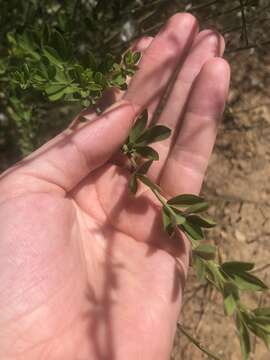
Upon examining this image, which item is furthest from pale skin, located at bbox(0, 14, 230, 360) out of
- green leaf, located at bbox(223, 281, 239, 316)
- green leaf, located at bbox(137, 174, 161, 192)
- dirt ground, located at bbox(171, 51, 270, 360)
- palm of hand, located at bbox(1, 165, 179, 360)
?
dirt ground, located at bbox(171, 51, 270, 360)

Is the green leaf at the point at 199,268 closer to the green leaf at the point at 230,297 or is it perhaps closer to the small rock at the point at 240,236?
the green leaf at the point at 230,297

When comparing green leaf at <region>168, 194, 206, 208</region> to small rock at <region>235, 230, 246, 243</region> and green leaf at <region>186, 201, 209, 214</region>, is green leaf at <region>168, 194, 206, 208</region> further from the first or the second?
small rock at <region>235, 230, 246, 243</region>

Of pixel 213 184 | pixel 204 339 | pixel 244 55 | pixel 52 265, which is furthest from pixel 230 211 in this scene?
pixel 52 265

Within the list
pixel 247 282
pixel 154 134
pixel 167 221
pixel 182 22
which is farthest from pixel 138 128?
pixel 247 282

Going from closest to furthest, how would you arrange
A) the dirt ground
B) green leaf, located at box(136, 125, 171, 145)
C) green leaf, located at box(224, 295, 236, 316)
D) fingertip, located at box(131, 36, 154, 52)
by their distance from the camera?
1. green leaf, located at box(224, 295, 236, 316)
2. green leaf, located at box(136, 125, 171, 145)
3. fingertip, located at box(131, 36, 154, 52)
4. the dirt ground

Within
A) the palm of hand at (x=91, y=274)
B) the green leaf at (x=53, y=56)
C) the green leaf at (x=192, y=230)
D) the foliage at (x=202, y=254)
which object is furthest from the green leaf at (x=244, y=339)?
the green leaf at (x=53, y=56)

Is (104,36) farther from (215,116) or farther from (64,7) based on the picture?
(215,116)

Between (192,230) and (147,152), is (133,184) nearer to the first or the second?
(147,152)
